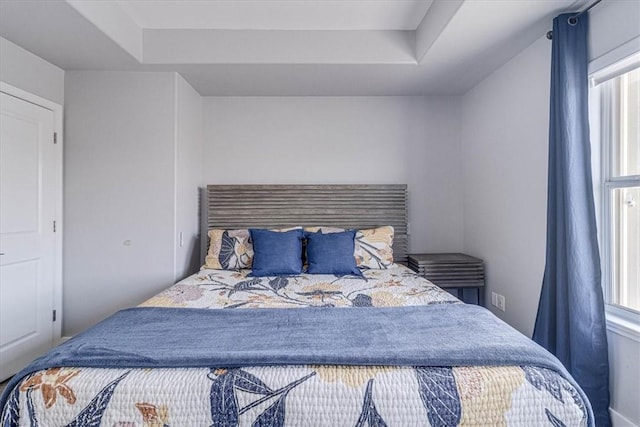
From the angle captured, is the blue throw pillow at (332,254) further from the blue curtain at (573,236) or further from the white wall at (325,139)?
the blue curtain at (573,236)

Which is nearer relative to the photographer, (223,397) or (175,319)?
(223,397)

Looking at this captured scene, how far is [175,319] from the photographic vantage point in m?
1.57

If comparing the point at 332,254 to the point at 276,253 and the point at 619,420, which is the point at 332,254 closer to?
the point at 276,253

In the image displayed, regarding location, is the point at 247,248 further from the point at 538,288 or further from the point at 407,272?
the point at 538,288

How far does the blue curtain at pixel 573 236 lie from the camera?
1731 mm

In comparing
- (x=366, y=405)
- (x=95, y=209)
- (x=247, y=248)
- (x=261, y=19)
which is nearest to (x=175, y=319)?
(x=366, y=405)

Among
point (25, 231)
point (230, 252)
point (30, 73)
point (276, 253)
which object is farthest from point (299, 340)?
point (30, 73)

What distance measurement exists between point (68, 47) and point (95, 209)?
120 cm

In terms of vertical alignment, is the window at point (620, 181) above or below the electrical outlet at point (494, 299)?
above

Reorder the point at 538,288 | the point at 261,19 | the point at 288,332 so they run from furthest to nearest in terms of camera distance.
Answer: the point at 261,19, the point at 538,288, the point at 288,332

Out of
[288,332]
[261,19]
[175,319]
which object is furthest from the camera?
[261,19]

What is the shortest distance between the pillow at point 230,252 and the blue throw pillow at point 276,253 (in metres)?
0.13

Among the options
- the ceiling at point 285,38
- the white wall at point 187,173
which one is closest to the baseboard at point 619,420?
the ceiling at point 285,38

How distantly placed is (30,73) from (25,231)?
1154 mm
